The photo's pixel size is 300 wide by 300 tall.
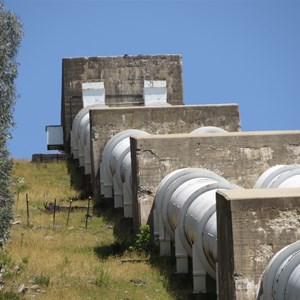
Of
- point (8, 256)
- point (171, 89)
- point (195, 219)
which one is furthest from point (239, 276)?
point (171, 89)

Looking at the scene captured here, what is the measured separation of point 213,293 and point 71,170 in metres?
17.8

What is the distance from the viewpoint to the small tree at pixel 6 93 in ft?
64.0

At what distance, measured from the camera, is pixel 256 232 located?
1481 cm

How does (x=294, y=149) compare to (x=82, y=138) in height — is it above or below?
below

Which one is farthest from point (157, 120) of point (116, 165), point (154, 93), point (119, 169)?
point (154, 93)

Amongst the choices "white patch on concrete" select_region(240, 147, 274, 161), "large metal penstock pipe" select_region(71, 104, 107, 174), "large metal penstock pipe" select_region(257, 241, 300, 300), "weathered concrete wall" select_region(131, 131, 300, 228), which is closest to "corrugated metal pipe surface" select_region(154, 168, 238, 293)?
"weathered concrete wall" select_region(131, 131, 300, 228)

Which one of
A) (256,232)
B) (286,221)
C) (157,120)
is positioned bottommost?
(256,232)

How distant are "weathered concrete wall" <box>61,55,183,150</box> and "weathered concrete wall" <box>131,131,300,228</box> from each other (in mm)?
16403

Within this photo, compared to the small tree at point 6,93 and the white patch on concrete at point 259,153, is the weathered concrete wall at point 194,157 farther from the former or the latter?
the small tree at point 6,93

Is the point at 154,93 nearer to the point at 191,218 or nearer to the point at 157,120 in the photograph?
the point at 157,120

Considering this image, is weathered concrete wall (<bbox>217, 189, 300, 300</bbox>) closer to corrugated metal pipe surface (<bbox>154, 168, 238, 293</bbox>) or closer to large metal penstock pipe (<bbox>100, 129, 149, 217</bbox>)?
corrugated metal pipe surface (<bbox>154, 168, 238, 293</bbox>)

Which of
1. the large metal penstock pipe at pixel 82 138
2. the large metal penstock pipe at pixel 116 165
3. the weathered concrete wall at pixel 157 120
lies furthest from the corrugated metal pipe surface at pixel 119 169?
the large metal penstock pipe at pixel 82 138

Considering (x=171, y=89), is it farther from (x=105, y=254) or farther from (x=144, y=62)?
(x=105, y=254)

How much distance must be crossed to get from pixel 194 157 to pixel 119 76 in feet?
55.7
